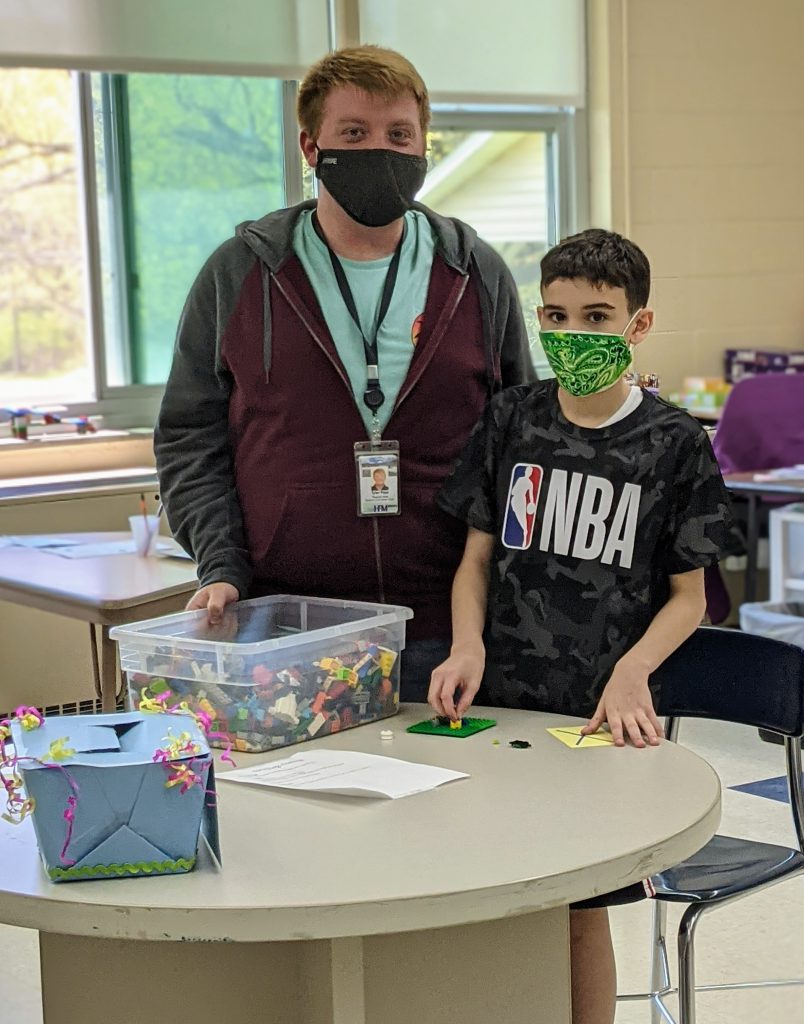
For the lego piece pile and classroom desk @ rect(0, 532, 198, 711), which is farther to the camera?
classroom desk @ rect(0, 532, 198, 711)

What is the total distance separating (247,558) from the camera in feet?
6.55

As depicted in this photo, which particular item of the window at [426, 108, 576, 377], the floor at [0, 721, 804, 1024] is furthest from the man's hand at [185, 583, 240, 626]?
the window at [426, 108, 576, 377]

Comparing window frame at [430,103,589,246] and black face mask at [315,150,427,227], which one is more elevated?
window frame at [430,103,589,246]

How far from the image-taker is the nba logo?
1.86m

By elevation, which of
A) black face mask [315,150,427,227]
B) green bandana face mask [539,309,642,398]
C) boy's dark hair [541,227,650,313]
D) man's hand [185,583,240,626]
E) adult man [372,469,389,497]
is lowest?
man's hand [185,583,240,626]

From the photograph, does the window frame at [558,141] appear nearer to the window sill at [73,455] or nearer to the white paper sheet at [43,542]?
the window sill at [73,455]

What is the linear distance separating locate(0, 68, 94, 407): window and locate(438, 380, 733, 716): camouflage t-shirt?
349cm

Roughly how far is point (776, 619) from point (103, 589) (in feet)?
7.78

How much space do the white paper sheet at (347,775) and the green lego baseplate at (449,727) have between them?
120 millimetres

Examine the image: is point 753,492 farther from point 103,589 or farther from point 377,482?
point 377,482

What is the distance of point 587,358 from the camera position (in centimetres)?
181

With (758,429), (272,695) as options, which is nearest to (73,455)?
(758,429)

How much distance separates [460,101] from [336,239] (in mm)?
3820

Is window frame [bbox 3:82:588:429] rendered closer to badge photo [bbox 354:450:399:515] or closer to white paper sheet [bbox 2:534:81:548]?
white paper sheet [bbox 2:534:81:548]
